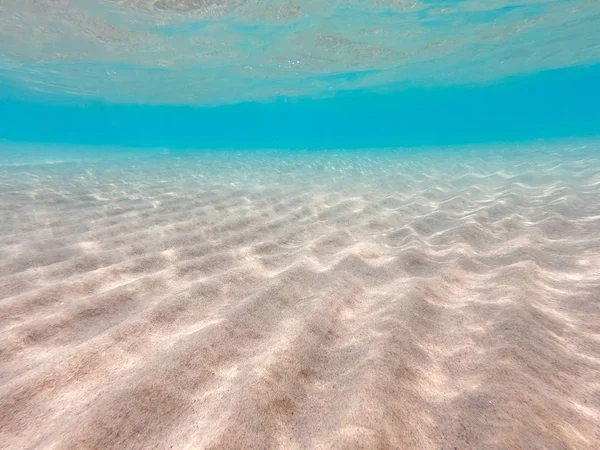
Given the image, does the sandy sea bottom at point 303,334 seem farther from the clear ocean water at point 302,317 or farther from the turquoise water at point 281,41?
the turquoise water at point 281,41

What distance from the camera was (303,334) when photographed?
89.5 inches

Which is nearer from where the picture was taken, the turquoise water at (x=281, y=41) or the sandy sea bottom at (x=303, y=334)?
the sandy sea bottom at (x=303, y=334)

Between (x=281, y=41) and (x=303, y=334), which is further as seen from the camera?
(x=281, y=41)

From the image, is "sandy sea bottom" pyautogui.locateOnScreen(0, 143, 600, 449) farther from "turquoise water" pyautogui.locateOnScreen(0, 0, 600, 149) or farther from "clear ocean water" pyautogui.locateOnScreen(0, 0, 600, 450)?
"turquoise water" pyautogui.locateOnScreen(0, 0, 600, 149)

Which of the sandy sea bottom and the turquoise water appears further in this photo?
the turquoise water

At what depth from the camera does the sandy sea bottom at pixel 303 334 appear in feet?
4.95

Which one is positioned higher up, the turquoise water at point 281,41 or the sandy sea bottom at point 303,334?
the turquoise water at point 281,41

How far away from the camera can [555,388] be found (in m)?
1.69

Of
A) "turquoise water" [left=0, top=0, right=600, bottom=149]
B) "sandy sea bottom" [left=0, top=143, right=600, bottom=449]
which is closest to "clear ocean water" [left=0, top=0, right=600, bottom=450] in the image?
"sandy sea bottom" [left=0, top=143, right=600, bottom=449]

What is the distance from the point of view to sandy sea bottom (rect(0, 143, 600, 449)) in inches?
59.4

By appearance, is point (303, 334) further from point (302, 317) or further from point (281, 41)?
point (281, 41)

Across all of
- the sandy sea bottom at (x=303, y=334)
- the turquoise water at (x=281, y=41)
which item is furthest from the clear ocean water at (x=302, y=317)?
the turquoise water at (x=281, y=41)

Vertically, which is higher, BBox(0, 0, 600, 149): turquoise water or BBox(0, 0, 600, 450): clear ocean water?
BBox(0, 0, 600, 149): turquoise water

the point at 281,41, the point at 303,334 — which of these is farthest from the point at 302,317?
the point at 281,41
